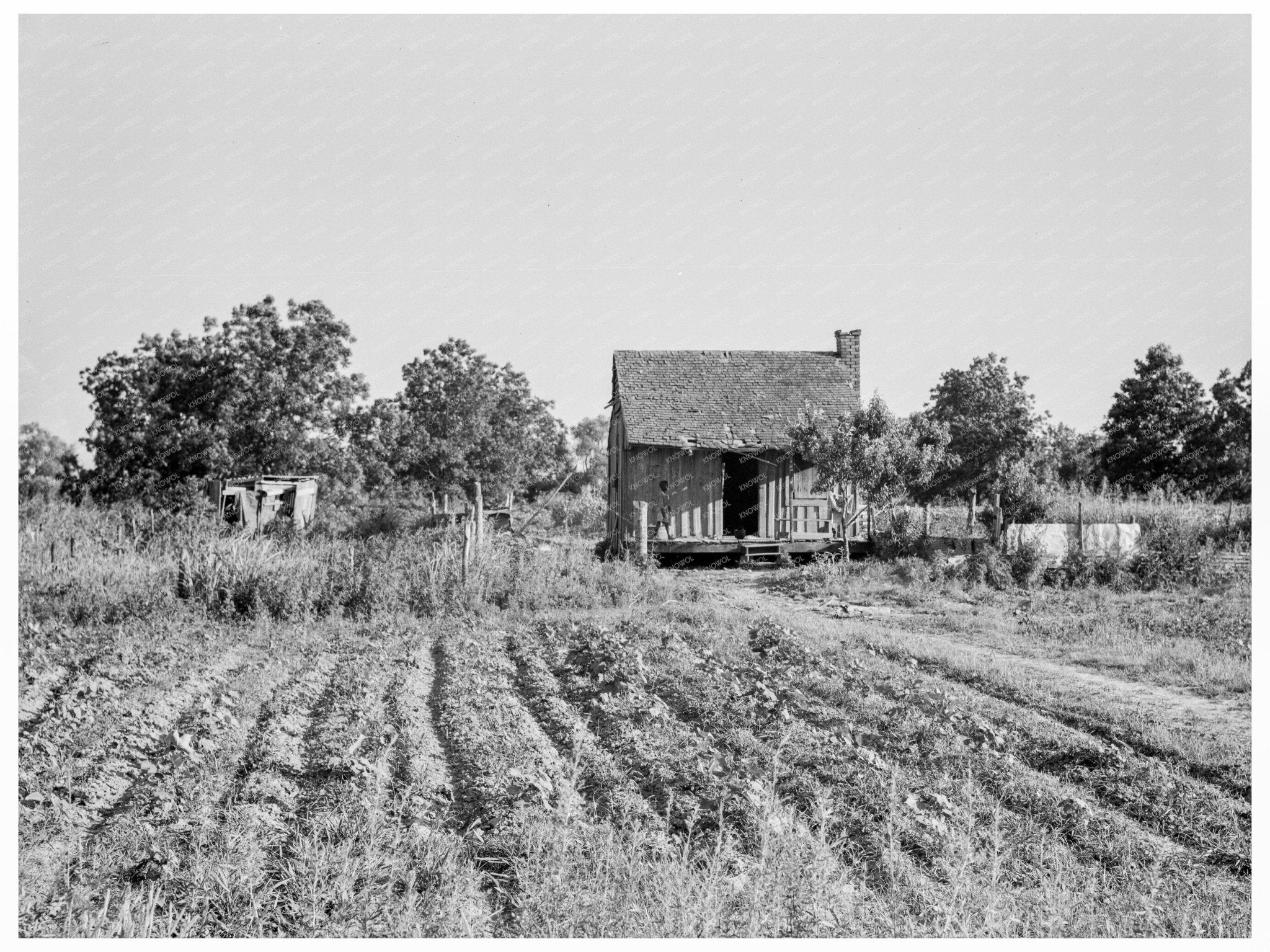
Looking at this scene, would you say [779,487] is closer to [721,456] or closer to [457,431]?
[721,456]

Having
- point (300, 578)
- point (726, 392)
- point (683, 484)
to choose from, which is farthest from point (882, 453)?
point (300, 578)

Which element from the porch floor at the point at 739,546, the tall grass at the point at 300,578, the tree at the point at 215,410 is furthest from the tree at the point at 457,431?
the tall grass at the point at 300,578

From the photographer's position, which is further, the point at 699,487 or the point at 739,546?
the point at 699,487

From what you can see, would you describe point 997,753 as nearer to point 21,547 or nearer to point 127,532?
point 21,547

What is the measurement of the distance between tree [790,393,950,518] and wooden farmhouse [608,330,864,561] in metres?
1.30

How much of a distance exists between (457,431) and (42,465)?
27.0m

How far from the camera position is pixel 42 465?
143ft

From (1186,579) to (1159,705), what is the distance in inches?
364

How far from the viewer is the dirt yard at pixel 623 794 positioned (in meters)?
4.32

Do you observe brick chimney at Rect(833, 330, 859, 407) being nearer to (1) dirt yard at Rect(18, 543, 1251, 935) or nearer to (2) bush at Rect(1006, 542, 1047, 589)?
(2) bush at Rect(1006, 542, 1047, 589)

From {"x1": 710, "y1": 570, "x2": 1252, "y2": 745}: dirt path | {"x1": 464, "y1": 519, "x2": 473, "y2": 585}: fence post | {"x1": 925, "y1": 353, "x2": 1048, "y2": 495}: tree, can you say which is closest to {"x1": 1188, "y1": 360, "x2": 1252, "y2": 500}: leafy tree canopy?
{"x1": 925, "y1": 353, "x2": 1048, "y2": 495}: tree

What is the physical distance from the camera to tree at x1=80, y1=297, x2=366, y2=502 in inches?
984

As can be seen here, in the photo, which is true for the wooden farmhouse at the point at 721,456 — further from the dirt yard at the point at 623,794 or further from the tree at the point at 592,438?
the tree at the point at 592,438
